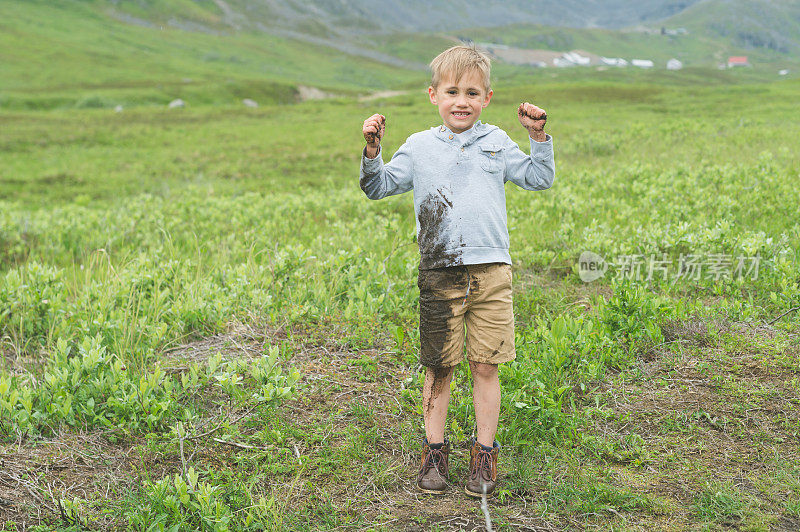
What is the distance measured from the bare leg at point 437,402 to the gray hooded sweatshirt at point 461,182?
0.72m

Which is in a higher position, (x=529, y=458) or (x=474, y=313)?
(x=474, y=313)

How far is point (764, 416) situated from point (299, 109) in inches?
2185

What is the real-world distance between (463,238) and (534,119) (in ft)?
2.80

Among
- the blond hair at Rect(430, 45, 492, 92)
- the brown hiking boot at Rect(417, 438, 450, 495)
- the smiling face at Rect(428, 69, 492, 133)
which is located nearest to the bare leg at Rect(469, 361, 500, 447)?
the brown hiking boot at Rect(417, 438, 450, 495)

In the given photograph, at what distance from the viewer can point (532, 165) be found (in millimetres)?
3938

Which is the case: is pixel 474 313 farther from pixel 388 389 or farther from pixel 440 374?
pixel 388 389

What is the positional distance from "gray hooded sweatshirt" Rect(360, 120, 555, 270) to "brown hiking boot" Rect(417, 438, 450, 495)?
3.99 ft

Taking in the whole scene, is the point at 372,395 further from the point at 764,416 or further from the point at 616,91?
the point at 616,91

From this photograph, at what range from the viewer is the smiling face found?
3738 millimetres

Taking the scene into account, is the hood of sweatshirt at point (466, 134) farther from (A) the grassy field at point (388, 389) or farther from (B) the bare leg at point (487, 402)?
(A) the grassy field at point (388, 389)

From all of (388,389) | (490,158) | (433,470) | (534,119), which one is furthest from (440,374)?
(534,119)

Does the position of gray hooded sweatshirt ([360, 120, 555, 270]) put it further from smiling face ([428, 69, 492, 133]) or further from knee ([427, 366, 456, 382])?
knee ([427, 366, 456, 382])

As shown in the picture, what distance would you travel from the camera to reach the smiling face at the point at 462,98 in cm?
374

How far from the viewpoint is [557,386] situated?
477 centimetres
